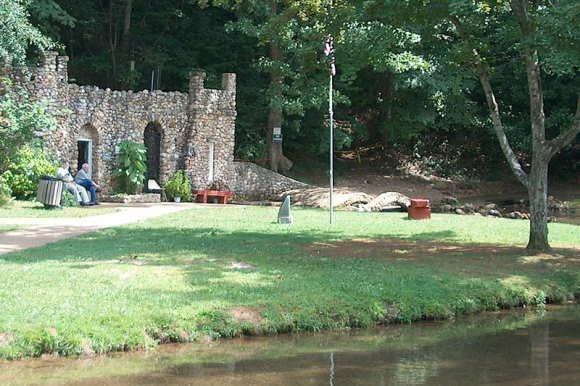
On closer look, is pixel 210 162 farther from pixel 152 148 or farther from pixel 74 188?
pixel 74 188

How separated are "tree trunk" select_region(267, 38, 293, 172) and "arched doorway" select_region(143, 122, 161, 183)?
439 cm

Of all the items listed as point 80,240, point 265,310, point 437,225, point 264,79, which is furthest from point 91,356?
point 264,79

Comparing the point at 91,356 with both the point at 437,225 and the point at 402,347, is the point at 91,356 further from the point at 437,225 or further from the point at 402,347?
the point at 437,225

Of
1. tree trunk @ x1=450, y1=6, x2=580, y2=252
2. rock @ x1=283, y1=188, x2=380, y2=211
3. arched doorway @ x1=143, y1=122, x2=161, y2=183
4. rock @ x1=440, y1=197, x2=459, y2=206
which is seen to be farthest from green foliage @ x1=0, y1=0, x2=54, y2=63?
tree trunk @ x1=450, y1=6, x2=580, y2=252

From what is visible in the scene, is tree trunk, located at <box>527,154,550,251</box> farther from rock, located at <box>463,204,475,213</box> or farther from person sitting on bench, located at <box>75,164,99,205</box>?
person sitting on bench, located at <box>75,164,99,205</box>

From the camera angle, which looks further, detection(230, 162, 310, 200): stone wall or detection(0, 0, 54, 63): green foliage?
detection(230, 162, 310, 200): stone wall

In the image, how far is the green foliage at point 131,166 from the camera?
91.9 ft

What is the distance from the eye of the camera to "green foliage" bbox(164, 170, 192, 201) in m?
29.1

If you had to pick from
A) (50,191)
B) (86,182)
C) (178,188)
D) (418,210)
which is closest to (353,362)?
(418,210)

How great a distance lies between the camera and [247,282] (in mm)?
12141

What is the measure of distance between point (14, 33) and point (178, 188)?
721 cm

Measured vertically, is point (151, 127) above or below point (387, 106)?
below

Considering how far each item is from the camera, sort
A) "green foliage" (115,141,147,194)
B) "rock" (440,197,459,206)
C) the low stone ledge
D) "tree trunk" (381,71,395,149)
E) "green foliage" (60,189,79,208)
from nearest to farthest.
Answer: "green foliage" (60,189,79,208), the low stone ledge, "green foliage" (115,141,147,194), "rock" (440,197,459,206), "tree trunk" (381,71,395,149)

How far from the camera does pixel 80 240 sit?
16.0m
